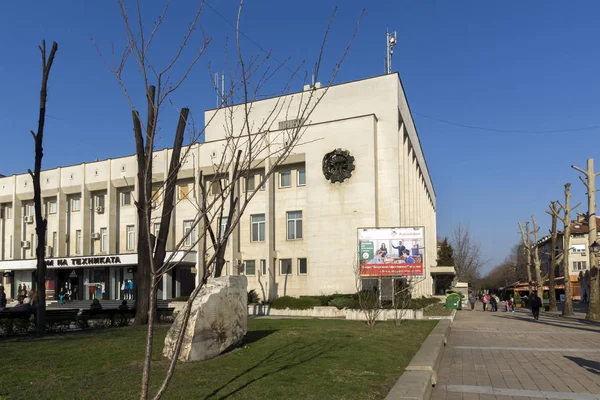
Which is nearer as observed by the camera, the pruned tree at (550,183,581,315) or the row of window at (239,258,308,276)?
the pruned tree at (550,183,581,315)

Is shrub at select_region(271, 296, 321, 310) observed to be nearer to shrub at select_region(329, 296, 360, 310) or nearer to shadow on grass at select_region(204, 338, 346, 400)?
shrub at select_region(329, 296, 360, 310)

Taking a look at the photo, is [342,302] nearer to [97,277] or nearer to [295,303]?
[295,303]

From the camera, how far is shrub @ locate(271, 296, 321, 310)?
30656mm

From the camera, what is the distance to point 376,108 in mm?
37750

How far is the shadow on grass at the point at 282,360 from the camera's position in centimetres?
701

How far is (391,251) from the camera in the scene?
28.2 m

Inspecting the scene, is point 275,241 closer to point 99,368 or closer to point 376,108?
point 376,108

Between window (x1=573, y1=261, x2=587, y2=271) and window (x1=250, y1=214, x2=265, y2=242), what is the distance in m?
72.1

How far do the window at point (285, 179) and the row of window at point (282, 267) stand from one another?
18.0ft

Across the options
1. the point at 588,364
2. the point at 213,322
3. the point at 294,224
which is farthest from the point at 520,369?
the point at 294,224

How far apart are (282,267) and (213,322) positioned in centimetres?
2928

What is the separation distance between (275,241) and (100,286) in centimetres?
1634

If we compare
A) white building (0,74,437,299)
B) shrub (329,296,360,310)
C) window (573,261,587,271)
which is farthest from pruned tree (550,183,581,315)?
window (573,261,587,271)

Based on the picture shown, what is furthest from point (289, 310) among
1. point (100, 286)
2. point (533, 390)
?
point (533, 390)
